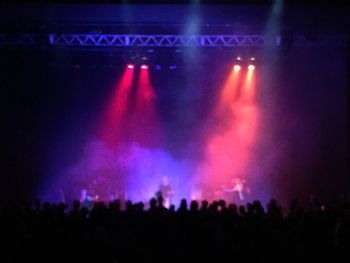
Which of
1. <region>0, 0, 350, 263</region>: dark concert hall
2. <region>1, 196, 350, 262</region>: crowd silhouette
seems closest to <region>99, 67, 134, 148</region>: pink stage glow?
<region>0, 0, 350, 263</region>: dark concert hall

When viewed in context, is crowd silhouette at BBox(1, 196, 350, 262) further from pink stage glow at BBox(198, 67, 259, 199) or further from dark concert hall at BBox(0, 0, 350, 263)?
pink stage glow at BBox(198, 67, 259, 199)

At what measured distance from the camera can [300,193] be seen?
13258 mm

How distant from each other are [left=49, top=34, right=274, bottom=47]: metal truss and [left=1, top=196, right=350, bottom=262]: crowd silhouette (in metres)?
5.96

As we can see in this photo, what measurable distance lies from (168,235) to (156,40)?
22.5ft

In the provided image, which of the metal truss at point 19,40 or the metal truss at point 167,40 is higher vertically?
the metal truss at point 19,40

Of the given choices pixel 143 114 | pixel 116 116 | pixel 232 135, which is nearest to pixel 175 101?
pixel 143 114

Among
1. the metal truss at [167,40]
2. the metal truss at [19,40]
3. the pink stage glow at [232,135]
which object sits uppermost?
the metal truss at [19,40]

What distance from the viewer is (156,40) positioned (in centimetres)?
1181

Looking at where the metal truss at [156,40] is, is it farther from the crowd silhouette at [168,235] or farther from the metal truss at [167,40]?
the crowd silhouette at [168,235]

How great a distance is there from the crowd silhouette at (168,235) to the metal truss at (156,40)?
5963mm

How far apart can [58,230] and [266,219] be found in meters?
2.72

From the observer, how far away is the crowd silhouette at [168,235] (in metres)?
5.60

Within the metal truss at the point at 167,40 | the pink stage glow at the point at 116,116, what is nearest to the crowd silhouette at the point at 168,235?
the metal truss at the point at 167,40

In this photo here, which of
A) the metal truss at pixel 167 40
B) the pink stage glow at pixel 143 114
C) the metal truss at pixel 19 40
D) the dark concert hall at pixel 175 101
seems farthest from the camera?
the pink stage glow at pixel 143 114
